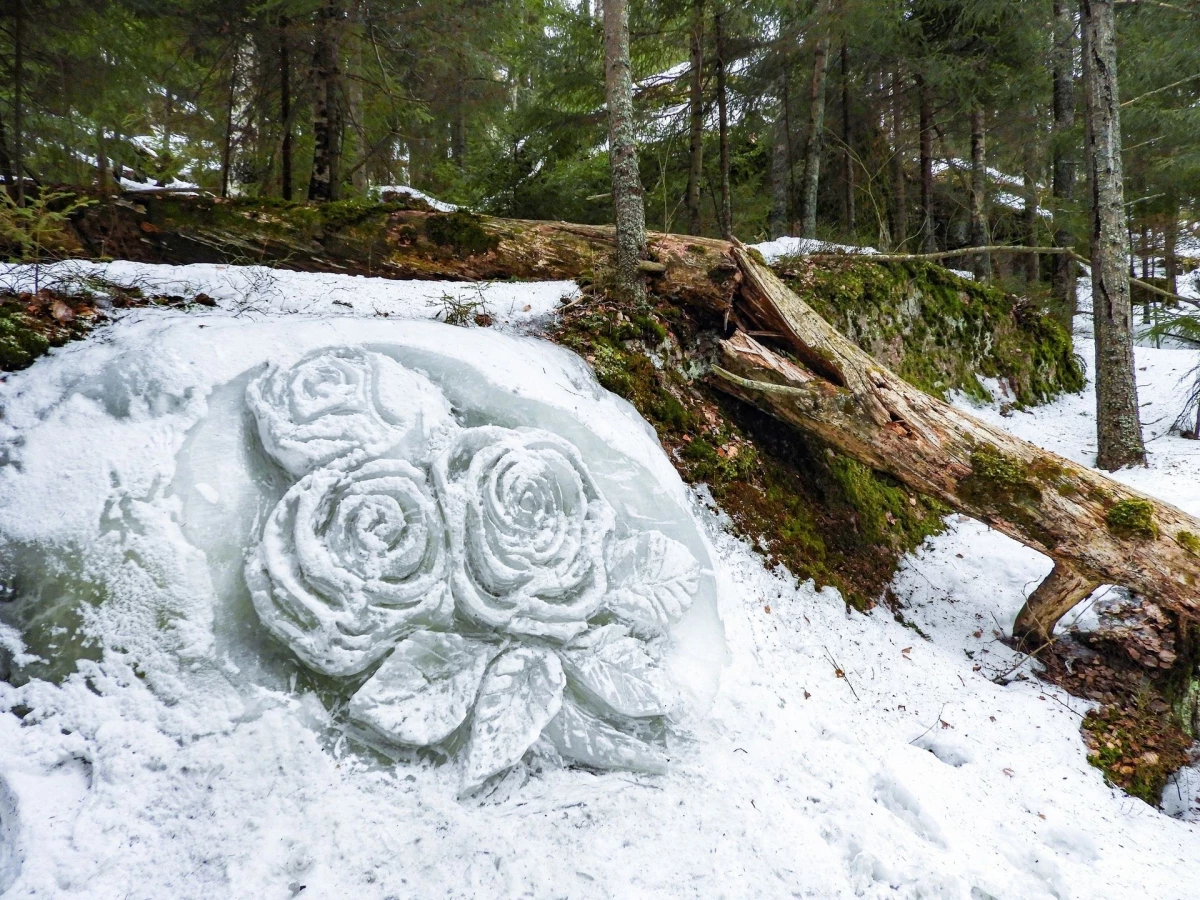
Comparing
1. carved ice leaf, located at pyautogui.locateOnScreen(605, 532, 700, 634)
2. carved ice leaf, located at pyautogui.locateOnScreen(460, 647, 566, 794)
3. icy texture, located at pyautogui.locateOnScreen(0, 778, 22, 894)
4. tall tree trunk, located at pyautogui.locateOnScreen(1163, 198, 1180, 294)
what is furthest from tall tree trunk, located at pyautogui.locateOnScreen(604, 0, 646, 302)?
tall tree trunk, located at pyautogui.locateOnScreen(1163, 198, 1180, 294)

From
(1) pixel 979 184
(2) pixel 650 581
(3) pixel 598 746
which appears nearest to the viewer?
(3) pixel 598 746

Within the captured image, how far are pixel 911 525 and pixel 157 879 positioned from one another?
448 cm

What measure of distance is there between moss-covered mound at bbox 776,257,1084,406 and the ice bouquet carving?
415 cm

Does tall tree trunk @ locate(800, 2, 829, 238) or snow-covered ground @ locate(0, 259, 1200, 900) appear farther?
tall tree trunk @ locate(800, 2, 829, 238)

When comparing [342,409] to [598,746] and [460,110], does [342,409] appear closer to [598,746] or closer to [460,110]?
[598,746]

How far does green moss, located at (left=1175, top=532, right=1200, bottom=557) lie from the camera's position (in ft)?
10.0

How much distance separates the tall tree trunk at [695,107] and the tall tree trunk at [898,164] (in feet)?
13.3

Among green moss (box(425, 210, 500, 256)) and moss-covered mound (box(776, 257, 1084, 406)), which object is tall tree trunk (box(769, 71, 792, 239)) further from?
green moss (box(425, 210, 500, 256))

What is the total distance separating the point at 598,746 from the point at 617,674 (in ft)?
0.83

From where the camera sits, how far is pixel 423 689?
6.45ft

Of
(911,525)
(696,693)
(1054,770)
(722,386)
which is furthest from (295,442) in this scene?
(911,525)

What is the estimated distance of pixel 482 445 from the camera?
2422 mm

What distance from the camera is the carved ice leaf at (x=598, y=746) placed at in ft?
6.86

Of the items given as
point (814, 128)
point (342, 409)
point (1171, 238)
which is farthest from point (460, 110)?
point (1171, 238)
